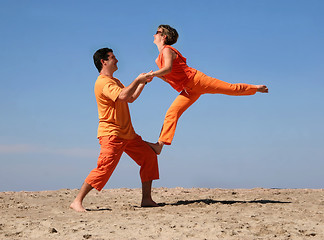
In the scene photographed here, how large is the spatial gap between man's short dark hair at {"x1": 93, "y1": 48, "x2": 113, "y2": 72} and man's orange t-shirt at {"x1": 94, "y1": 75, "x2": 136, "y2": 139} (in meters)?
0.22

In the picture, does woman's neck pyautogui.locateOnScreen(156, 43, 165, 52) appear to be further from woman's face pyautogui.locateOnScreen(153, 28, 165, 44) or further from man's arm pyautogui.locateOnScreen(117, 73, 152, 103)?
man's arm pyautogui.locateOnScreen(117, 73, 152, 103)

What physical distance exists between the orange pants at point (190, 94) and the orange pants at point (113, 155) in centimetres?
31

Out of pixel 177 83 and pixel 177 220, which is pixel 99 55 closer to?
pixel 177 83

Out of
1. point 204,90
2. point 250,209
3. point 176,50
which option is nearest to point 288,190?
point 250,209

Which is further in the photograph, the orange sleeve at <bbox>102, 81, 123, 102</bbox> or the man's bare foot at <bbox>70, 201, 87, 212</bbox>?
the man's bare foot at <bbox>70, 201, 87, 212</bbox>

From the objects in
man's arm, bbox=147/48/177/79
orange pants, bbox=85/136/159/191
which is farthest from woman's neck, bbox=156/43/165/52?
orange pants, bbox=85/136/159/191

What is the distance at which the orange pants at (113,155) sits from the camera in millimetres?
5641

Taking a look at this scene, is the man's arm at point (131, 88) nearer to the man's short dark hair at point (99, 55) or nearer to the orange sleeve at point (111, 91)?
the orange sleeve at point (111, 91)

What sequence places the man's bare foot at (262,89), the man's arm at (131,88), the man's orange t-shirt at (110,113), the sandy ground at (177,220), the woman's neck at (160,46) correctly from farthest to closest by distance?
the man's bare foot at (262,89) < the woman's neck at (160,46) < the man's orange t-shirt at (110,113) < the man's arm at (131,88) < the sandy ground at (177,220)

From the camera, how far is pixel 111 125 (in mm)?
5711

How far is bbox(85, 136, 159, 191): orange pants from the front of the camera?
18.5 feet

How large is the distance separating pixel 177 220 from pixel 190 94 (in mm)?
1866

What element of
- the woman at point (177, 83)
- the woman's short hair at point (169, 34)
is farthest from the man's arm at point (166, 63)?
the woman's short hair at point (169, 34)

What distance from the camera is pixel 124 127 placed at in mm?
5762
